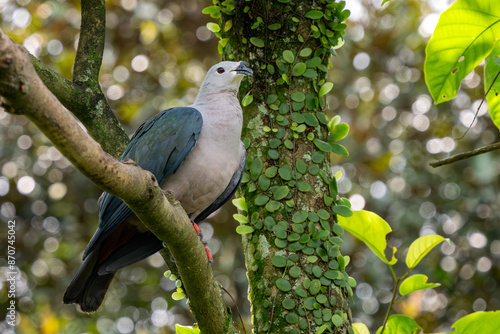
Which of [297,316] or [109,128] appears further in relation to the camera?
[109,128]

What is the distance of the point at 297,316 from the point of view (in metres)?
2.22

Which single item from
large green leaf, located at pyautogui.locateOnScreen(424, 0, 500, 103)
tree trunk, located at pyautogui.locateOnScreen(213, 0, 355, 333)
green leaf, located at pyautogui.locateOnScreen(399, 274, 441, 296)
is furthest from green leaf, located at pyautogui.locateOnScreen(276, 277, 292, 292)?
large green leaf, located at pyautogui.locateOnScreen(424, 0, 500, 103)

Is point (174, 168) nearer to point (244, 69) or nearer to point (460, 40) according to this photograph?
point (244, 69)

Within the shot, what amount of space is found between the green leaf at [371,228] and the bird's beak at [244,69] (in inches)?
31.7

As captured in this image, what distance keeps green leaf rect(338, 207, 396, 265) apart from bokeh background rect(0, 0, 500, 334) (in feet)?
9.90

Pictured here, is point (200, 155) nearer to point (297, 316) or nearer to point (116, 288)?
point (297, 316)

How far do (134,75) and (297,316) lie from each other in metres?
4.75

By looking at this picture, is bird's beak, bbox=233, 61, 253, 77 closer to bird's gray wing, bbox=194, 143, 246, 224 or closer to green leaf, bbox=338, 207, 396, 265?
bird's gray wing, bbox=194, 143, 246, 224

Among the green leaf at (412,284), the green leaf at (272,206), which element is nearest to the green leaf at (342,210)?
the green leaf at (272,206)

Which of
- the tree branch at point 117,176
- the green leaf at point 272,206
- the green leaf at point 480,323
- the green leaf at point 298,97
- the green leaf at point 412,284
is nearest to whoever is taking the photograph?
the tree branch at point 117,176

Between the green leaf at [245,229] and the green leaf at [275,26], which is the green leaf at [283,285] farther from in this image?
the green leaf at [275,26]

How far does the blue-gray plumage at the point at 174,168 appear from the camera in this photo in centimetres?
260

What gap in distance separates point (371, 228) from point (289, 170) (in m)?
0.44

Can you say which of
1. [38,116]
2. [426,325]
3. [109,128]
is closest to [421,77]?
[426,325]
